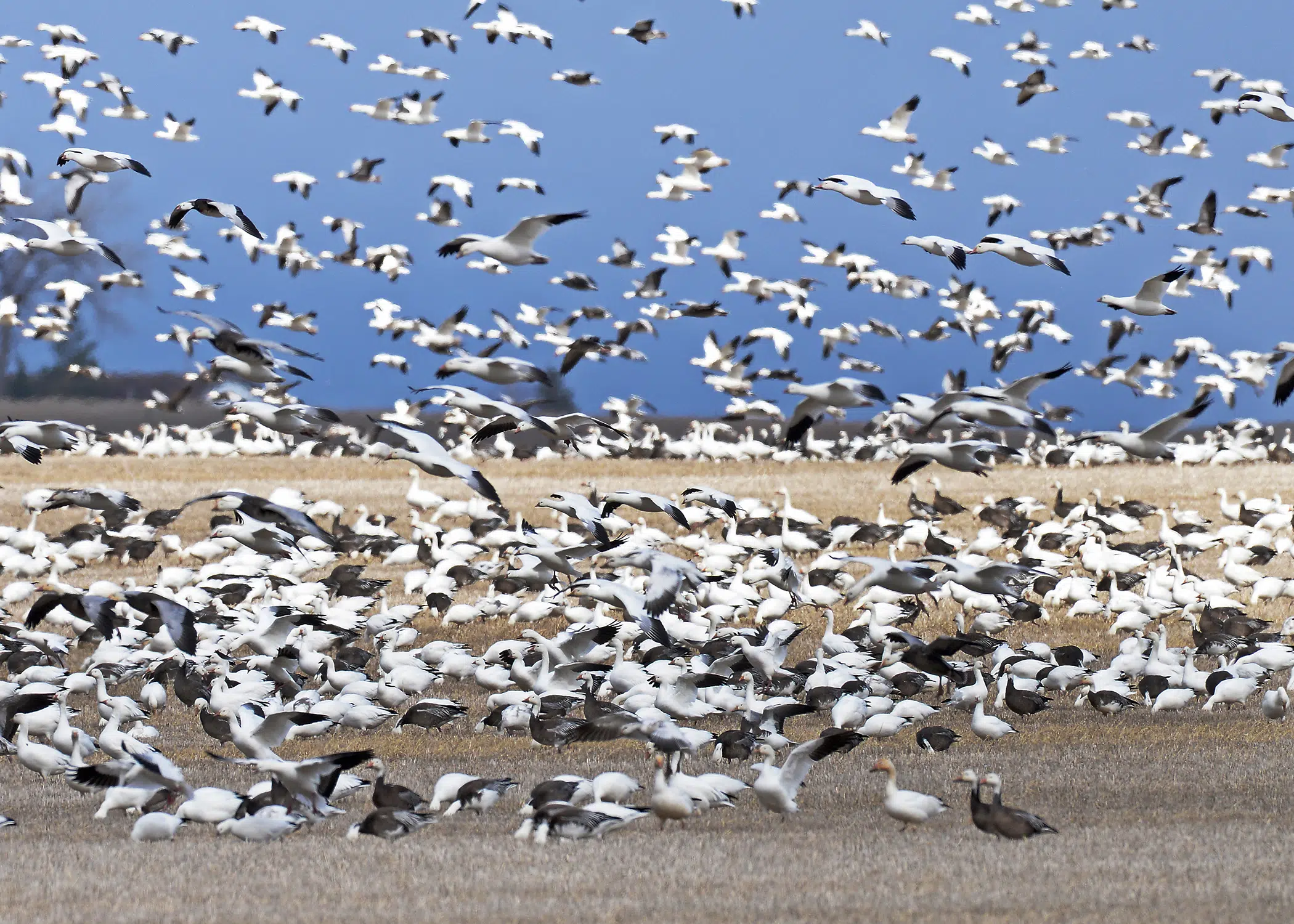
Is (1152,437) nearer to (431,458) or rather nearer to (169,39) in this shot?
(431,458)

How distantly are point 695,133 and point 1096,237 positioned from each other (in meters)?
7.39

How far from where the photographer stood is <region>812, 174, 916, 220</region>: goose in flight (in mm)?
17844

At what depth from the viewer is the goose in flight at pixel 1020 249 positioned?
16766 mm

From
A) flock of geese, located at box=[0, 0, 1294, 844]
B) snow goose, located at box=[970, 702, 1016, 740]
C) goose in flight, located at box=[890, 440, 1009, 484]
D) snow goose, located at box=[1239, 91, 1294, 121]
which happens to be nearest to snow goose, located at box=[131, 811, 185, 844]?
flock of geese, located at box=[0, 0, 1294, 844]

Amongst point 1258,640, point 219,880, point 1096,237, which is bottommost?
point 219,880

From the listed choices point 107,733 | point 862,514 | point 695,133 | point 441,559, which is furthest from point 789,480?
point 107,733

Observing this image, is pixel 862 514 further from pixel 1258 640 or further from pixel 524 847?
pixel 524 847

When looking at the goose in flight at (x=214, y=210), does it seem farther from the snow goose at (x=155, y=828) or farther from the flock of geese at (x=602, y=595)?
the snow goose at (x=155, y=828)

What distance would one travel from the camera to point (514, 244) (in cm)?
1808

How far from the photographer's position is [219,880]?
895 cm

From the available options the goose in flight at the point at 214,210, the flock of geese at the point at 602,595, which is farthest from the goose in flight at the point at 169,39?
the goose in flight at the point at 214,210

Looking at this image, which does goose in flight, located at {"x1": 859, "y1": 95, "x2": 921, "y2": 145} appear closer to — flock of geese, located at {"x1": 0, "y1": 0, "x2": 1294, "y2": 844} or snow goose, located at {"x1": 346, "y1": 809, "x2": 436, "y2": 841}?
flock of geese, located at {"x1": 0, "y1": 0, "x2": 1294, "y2": 844}

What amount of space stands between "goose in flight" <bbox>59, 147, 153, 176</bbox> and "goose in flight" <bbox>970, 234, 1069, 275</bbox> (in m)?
9.40

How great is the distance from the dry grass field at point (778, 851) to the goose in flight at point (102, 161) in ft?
22.0
